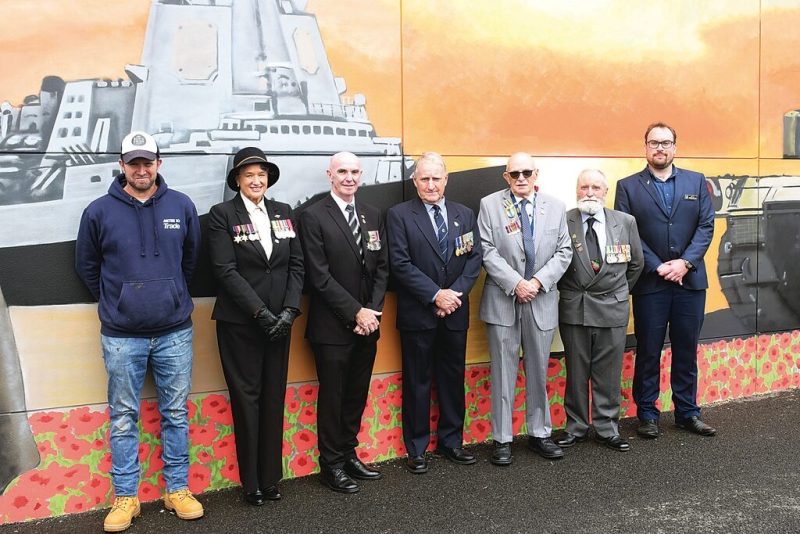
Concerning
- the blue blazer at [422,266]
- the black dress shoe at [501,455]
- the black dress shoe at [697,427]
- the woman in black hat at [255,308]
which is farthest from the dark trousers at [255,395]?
the black dress shoe at [697,427]

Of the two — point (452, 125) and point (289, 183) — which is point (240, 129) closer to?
point (289, 183)

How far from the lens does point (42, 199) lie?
347cm

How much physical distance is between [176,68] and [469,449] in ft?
9.51

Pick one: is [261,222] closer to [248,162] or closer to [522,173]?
[248,162]

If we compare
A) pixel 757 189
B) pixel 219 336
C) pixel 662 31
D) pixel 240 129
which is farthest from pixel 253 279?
pixel 757 189

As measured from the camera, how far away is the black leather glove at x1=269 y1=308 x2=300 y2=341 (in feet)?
11.4

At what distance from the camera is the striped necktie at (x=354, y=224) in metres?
3.83

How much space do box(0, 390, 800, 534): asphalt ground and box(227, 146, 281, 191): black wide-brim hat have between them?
1.74 metres

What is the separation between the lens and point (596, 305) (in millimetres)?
4250

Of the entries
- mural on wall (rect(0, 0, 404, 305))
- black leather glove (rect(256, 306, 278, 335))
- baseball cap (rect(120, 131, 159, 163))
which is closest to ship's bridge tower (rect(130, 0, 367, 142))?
mural on wall (rect(0, 0, 404, 305))

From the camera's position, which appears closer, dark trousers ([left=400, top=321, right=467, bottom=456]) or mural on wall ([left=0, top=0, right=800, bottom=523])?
mural on wall ([left=0, top=0, right=800, bottom=523])

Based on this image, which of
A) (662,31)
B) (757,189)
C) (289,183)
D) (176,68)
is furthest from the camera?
(757,189)

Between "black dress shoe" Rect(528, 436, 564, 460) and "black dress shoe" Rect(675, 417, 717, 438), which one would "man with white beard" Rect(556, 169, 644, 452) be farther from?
"black dress shoe" Rect(675, 417, 717, 438)

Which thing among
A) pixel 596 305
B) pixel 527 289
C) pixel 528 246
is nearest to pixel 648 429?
pixel 596 305
